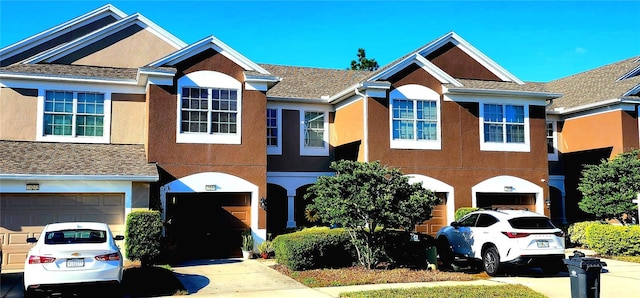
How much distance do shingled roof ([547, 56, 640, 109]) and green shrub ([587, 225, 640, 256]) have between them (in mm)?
6406

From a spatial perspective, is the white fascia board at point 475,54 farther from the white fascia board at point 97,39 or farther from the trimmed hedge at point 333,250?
the white fascia board at point 97,39

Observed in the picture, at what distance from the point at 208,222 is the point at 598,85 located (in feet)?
59.5

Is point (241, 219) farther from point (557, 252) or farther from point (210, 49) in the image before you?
point (557, 252)

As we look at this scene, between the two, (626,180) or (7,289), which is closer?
(7,289)

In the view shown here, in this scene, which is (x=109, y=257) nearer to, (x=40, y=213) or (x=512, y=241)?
(x=40, y=213)

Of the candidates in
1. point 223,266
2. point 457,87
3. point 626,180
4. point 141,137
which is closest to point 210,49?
point 141,137

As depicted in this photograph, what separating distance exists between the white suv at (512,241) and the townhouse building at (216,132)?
5.20 metres

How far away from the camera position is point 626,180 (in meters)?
19.9

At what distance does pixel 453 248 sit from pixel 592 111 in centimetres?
1136

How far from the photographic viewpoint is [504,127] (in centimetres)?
2153

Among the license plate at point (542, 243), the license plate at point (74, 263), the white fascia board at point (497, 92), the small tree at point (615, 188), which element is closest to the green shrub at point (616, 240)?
the small tree at point (615, 188)

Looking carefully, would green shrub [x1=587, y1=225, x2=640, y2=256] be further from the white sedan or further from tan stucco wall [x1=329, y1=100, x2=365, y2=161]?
the white sedan

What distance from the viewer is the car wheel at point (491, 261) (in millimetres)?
14197

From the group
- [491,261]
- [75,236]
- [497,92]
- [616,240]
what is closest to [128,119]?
[75,236]
